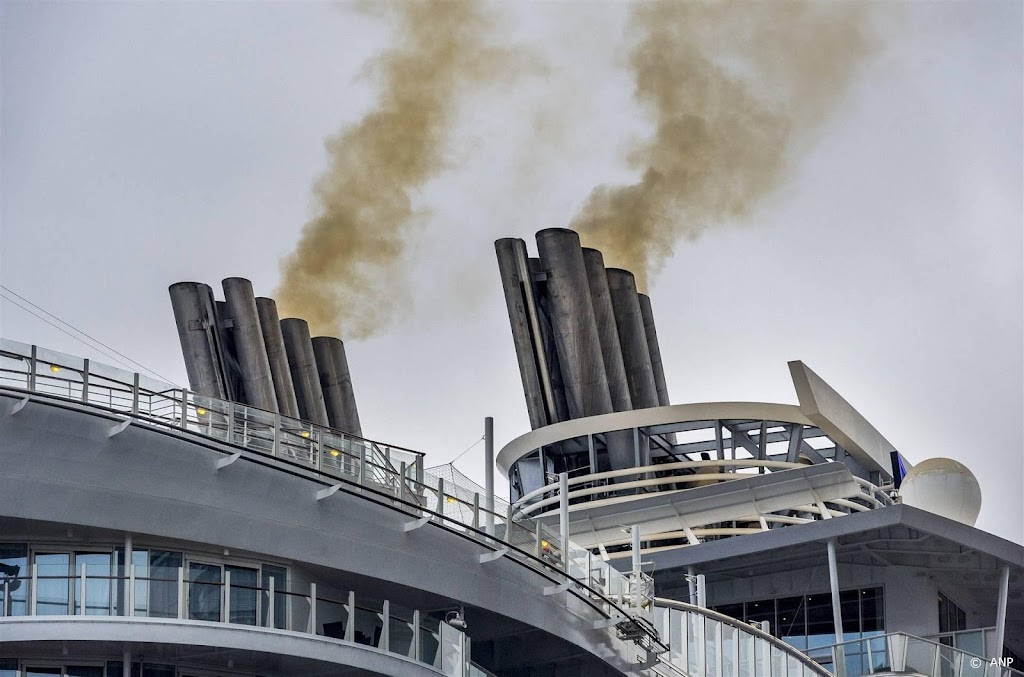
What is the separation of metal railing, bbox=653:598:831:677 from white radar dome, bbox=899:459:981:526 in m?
10.9

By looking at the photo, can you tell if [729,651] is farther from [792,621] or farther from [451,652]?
[792,621]

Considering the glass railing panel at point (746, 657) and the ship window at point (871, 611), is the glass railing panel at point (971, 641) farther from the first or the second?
the glass railing panel at point (746, 657)

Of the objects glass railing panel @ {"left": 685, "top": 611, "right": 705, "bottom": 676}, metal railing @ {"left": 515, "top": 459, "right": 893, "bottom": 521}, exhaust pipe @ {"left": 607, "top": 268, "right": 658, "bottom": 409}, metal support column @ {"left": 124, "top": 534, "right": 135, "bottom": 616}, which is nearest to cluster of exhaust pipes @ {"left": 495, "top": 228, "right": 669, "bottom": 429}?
exhaust pipe @ {"left": 607, "top": 268, "right": 658, "bottom": 409}

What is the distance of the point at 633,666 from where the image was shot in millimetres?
33938

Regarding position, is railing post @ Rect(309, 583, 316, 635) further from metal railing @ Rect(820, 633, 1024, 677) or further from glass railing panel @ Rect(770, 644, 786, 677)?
metal railing @ Rect(820, 633, 1024, 677)

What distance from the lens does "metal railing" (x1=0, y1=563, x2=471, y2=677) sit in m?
27.0

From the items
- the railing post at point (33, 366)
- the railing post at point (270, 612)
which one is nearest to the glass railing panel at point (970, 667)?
the railing post at point (270, 612)

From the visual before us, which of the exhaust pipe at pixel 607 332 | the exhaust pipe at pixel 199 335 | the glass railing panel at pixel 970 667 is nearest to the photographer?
the glass railing panel at pixel 970 667

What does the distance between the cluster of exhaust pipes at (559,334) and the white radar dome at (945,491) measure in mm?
9125

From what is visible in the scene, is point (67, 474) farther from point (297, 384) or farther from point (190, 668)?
point (297, 384)

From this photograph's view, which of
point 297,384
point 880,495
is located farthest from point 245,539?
point 297,384

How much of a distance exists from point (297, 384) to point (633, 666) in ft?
94.0

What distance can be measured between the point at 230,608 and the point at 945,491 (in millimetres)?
22879

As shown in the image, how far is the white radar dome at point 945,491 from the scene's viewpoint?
148ft
